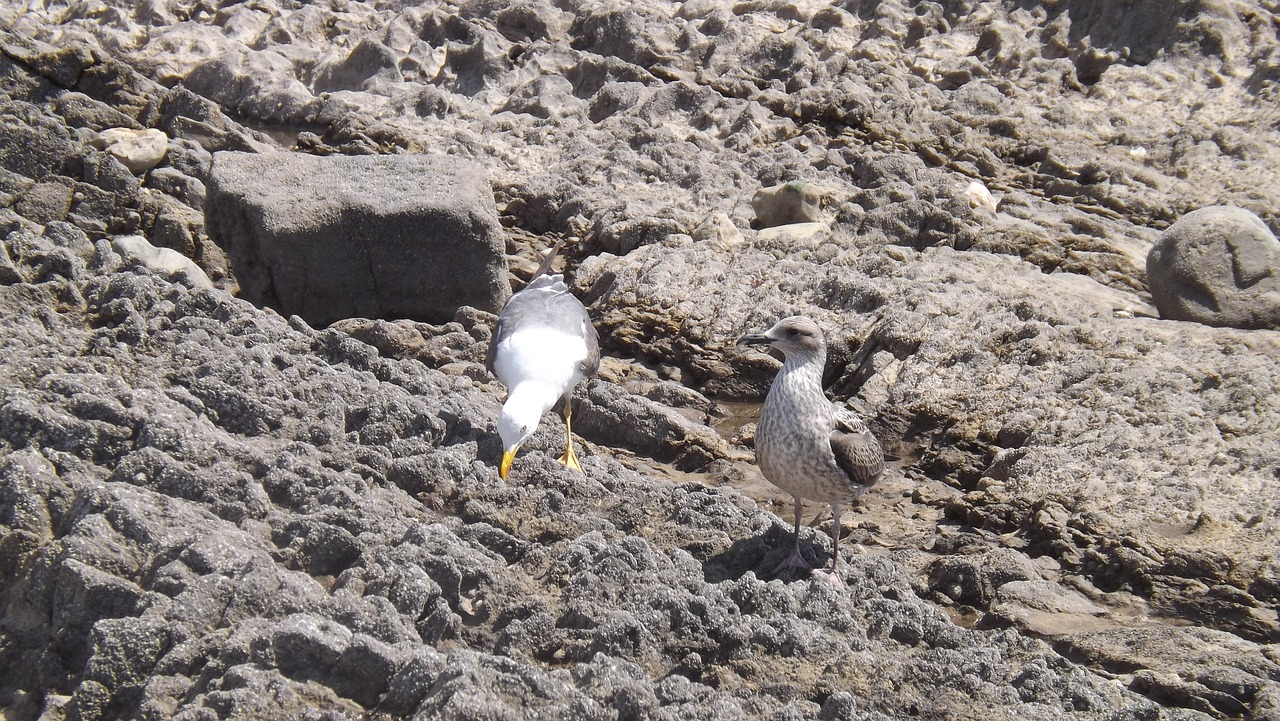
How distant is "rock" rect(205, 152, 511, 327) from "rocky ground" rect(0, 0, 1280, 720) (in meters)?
0.36

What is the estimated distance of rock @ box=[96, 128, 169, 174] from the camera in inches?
300

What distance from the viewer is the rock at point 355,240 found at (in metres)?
6.77

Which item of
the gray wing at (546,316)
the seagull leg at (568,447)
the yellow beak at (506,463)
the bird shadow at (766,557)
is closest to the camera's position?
the bird shadow at (766,557)

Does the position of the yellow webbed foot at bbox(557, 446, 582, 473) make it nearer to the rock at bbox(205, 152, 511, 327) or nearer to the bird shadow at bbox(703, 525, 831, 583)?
the bird shadow at bbox(703, 525, 831, 583)

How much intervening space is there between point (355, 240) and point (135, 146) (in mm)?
2123

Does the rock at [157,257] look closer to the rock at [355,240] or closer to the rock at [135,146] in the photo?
the rock at [355,240]

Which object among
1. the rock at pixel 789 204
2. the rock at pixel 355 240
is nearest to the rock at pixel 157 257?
the rock at pixel 355 240

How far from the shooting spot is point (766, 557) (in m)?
4.25

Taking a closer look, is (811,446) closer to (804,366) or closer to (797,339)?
(804,366)

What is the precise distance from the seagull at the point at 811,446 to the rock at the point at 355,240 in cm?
275

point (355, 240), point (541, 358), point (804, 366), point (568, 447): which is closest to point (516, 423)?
point (568, 447)

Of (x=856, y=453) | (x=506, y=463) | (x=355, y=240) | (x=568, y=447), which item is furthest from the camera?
(x=355, y=240)

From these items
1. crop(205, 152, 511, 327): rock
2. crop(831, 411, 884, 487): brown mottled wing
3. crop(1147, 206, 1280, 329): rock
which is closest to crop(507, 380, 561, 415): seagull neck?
crop(831, 411, 884, 487): brown mottled wing

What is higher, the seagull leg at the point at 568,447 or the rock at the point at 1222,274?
the rock at the point at 1222,274
